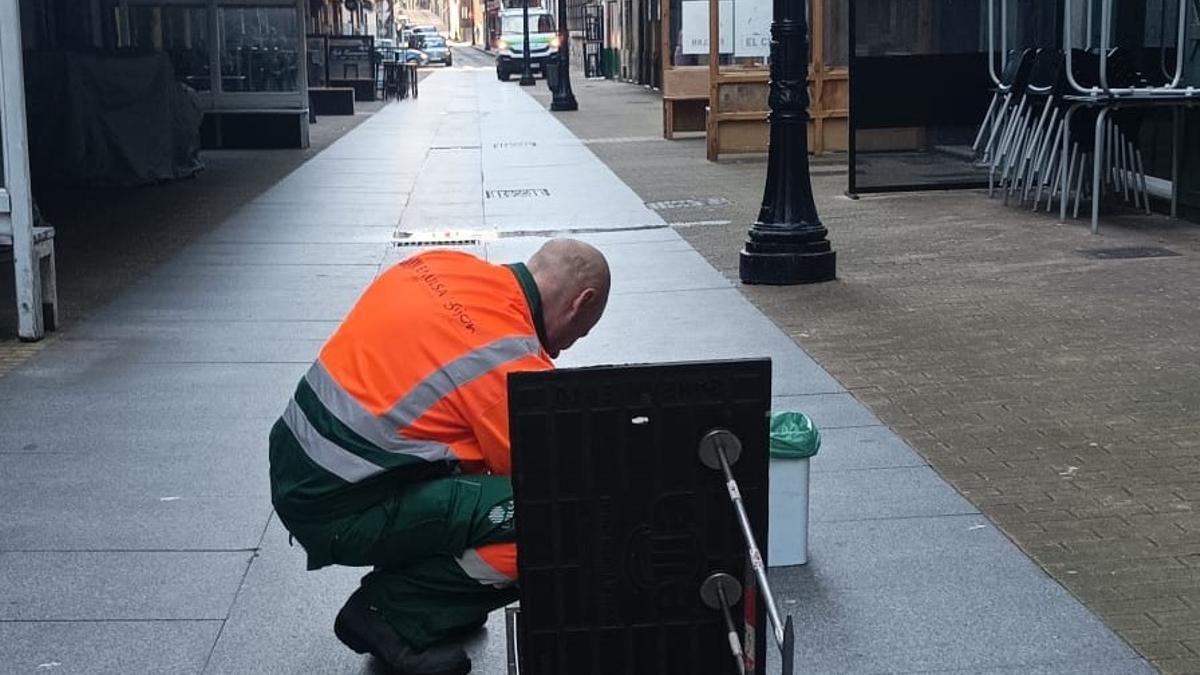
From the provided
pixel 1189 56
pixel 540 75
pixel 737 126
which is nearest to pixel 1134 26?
pixel 1189 56

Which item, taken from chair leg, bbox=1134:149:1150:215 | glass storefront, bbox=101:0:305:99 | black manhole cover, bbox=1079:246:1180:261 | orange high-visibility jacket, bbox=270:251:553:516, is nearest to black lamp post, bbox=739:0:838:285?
black manhole cover, bbox=1079:246:1180:261

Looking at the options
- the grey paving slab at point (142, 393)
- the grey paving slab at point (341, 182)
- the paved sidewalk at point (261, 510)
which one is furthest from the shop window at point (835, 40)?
the grey paving slab at point (142, 393)

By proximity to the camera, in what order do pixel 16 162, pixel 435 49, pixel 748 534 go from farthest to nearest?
pixel 435 49 < pixel 16 162 < pixel 748 534

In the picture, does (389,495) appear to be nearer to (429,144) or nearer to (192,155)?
(192,155)

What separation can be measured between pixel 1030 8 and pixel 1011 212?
90.9 inches

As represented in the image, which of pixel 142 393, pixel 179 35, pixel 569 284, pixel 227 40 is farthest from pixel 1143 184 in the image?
pixel 179 35

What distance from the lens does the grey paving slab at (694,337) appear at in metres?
7.69

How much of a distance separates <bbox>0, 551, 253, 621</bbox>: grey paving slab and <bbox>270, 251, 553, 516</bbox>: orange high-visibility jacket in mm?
983

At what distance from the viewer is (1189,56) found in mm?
12625

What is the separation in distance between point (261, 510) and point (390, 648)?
171 centimetres

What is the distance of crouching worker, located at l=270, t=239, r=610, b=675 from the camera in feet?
12.0

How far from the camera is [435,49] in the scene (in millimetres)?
80000

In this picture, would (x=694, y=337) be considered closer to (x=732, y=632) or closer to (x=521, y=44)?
(x=732, y=632)

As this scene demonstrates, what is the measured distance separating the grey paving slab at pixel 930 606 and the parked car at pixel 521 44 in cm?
4900
